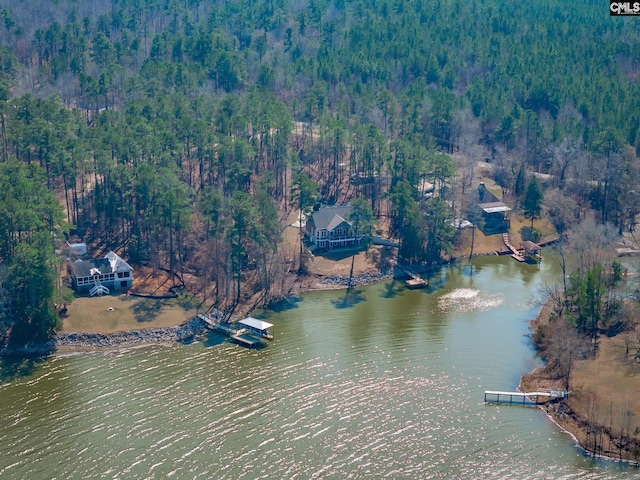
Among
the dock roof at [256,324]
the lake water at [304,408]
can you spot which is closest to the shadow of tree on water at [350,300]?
the lake water at [304,408]

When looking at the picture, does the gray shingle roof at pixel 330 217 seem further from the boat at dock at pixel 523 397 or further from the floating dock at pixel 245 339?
the boat at dock at pixel 523 397

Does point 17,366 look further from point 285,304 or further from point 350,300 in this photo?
point 350,300

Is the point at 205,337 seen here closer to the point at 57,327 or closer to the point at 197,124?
the point at 57,327

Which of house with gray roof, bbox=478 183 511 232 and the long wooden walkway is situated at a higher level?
house with gray roof, bbox=478 183 511 232

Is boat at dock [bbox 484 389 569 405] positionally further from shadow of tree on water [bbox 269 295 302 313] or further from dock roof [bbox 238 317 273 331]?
shadow of tree on water [bbox 269 295 302 313]

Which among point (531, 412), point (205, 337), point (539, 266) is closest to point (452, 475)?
point (531, 412)
